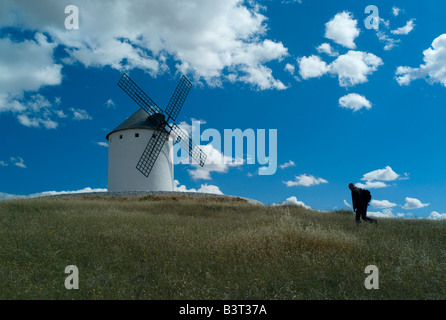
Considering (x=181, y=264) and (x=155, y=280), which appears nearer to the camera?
(x=155, y=280)

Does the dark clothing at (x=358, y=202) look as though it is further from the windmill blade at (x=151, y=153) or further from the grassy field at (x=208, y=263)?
the windmill blade at (x=151, y=153)

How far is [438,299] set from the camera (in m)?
5.40

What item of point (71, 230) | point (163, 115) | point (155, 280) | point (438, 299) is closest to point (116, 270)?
point (155, 280)

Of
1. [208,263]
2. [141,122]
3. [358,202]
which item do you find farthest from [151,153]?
[208,263]

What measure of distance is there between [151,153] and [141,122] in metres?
3.28

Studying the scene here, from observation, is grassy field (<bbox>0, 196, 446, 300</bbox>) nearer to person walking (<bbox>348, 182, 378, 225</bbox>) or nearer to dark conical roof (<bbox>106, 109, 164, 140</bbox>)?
person walking (<bbox>348, 182, 378, 225</bbox>)

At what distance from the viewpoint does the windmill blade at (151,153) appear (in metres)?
30.7

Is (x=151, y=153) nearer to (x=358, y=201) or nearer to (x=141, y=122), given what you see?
(x=141, y=122)

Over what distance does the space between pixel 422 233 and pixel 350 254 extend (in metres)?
5.33

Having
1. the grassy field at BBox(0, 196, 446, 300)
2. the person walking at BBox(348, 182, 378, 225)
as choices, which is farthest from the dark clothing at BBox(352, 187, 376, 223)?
the grassy field at BBox(0, 196, 446, 300)

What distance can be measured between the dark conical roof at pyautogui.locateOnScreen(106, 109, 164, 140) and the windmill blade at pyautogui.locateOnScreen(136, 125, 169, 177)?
822 millimetres

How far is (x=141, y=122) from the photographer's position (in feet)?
104

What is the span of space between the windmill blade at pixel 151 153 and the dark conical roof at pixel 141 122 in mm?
822
